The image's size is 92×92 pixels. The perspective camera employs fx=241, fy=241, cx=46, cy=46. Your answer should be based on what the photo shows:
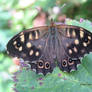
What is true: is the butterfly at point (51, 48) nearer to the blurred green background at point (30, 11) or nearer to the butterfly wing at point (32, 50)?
the butterfly wing at point (32, 50)

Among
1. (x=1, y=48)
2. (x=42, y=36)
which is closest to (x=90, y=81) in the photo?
(x=42, y=36)

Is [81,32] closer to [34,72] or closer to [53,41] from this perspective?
[53,41]

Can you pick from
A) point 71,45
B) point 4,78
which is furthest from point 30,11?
point 71,45

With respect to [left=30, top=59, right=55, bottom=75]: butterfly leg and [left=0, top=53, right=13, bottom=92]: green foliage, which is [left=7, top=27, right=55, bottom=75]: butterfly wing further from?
[left=0, top=53, right=13, bottom=92]: green foliage

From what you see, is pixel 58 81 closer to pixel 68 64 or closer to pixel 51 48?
pixel 68 64

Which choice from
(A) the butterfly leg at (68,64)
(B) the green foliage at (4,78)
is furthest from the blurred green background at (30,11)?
(A) the butterfly leg at (68,64)

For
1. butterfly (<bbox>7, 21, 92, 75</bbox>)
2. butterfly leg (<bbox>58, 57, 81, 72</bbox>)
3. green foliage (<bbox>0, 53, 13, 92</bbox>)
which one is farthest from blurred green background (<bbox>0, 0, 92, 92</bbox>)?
butterfly leg (<bbox>58, 57, 81, 72</bbox>)

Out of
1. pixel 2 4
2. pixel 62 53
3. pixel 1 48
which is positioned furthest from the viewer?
pixel 2 4
